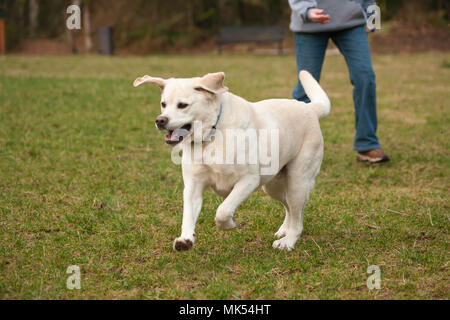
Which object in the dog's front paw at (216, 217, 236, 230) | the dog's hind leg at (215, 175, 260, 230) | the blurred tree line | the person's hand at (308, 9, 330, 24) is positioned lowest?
the dog's front paw at (216, 217, 236, 230)

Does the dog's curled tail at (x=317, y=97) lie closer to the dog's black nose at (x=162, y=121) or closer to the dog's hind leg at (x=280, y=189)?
the dog's hind leg at (x=280, y=189)

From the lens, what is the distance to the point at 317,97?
4.30 metres

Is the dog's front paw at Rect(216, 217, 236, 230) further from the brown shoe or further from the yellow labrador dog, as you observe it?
the brown shoe

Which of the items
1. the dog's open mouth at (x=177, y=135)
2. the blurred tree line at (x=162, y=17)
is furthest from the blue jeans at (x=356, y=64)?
Result: the blurred tree line at (x=162, y=17)

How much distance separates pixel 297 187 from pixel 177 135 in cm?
95

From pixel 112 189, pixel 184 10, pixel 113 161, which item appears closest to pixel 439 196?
pixel 112 189

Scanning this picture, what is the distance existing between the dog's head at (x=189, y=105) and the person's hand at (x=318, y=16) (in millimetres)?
2120

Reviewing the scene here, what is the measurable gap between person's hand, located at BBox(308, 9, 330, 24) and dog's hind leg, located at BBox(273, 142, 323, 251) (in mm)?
1712

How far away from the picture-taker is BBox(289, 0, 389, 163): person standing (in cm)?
556

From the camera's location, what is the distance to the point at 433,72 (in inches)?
569

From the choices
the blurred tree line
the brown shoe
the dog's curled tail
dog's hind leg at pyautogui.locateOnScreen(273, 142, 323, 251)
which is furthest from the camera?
the blurred tree line

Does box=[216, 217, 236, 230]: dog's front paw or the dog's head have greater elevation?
the dog's head

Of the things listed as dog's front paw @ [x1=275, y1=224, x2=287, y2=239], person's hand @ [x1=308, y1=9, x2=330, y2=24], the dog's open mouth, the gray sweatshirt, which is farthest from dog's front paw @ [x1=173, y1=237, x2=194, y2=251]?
the gray sweatshirt

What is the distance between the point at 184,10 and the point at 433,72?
52.9 ft
